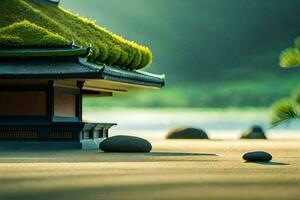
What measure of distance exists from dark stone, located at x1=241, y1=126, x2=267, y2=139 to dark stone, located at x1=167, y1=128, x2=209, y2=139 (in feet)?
11.7

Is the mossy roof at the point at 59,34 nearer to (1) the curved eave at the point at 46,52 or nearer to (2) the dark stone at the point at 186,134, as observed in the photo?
(1) the curved eave at the point at 46,52

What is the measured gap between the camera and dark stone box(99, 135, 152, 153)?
112 feet

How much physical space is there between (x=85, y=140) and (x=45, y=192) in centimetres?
2400

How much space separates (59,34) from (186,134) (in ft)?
73.1

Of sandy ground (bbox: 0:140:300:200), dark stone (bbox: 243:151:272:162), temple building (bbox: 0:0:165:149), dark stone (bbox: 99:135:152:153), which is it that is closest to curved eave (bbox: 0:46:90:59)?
temple building (bbox: 0:0:165:149)

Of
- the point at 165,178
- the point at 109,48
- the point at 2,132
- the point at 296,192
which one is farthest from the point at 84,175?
the point at 109,48

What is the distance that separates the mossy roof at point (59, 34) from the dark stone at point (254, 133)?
14.2m

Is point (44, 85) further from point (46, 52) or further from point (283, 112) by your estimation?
point (283, 112)

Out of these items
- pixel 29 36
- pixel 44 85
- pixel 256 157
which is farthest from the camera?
pixel 29 36

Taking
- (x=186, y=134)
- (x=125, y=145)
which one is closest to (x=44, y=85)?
(x=125, y=145)

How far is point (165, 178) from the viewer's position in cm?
1922

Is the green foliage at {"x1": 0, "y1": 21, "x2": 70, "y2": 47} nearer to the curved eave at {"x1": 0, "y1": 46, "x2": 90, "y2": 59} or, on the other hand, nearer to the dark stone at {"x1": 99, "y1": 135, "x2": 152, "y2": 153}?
the curved eave at {"x1": 0, "y1": 46, "x2": 90, "y2": 59}

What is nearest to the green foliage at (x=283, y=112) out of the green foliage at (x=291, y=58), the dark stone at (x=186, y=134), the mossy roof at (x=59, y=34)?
the green foliage at (x=291, y=58)

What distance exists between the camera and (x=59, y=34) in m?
45.1
